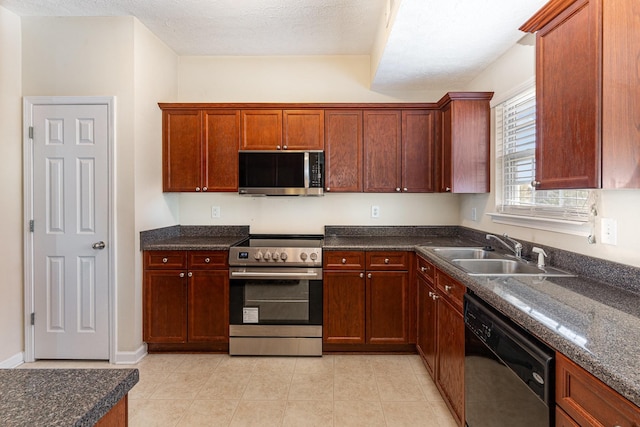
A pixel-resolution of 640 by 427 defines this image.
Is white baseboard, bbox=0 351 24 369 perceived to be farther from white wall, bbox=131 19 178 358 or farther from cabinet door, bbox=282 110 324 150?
cabinet door, bbox=282 110 324 150

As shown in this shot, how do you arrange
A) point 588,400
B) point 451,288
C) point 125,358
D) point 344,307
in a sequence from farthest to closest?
point 344,307 → point 125,358 → point 451,288 → point 588,400

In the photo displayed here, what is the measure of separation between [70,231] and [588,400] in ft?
10.8

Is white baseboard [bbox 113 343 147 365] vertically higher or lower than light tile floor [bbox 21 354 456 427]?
higher

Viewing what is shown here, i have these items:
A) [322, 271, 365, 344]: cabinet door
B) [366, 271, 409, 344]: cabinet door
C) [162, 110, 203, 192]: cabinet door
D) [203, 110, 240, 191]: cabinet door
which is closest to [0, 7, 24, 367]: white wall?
[162, 110, 203, 192]: cabinet door

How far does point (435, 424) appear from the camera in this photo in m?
2.03

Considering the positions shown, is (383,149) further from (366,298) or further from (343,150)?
(366,298)

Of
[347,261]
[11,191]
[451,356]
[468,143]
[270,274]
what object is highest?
[468,143]

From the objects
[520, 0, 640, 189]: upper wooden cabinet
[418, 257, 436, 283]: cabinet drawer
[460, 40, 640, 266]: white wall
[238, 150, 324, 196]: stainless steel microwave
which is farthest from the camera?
[238, 150, 324, 196]: stainless steel microwave

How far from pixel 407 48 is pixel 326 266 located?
1776 mm

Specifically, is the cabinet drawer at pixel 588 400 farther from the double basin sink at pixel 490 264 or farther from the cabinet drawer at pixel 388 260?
the cabinet drawer at pixel 388 260

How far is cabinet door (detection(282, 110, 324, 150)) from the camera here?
10.4ft

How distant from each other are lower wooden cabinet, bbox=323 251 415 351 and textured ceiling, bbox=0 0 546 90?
159 centimetres

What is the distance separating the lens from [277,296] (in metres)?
2.85

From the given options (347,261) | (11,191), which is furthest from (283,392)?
(11,191)
